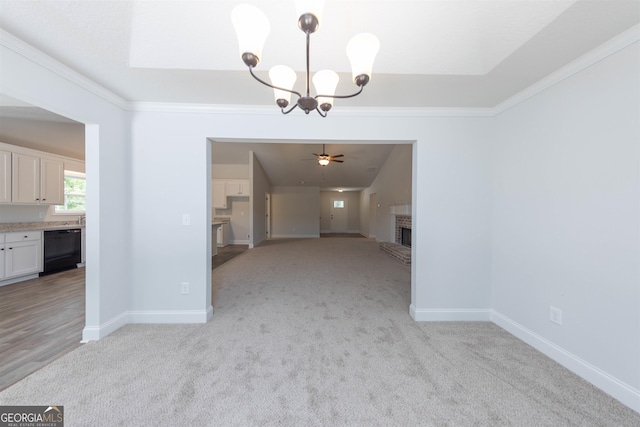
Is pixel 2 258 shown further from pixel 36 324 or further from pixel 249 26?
pixel 249 26

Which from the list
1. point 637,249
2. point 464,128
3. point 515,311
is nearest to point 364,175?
point 464,128

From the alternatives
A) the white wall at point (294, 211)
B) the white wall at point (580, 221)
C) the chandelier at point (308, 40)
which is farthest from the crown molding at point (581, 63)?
the white wall at point (294, 211)

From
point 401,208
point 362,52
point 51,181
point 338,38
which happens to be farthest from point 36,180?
point 401,208

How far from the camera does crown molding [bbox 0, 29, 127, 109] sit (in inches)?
57.1

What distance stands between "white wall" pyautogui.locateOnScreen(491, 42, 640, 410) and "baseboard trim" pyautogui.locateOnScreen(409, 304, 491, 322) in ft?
0.64

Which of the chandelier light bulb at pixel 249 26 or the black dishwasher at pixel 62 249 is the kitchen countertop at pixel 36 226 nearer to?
the black dishwasher at pixel 62 249

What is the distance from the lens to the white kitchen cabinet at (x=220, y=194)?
7.57m

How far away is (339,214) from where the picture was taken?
12.8 m

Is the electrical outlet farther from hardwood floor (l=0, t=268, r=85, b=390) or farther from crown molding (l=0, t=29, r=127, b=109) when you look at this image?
crown molding (l=0, t=29, r=127, b=109)

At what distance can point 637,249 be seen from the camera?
1391mm

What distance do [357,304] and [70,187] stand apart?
6279 millimetres

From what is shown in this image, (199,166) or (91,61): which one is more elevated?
(91,61)

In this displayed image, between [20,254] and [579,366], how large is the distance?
22.8 ft

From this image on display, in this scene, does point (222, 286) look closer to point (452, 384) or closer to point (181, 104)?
point (181, 104)
